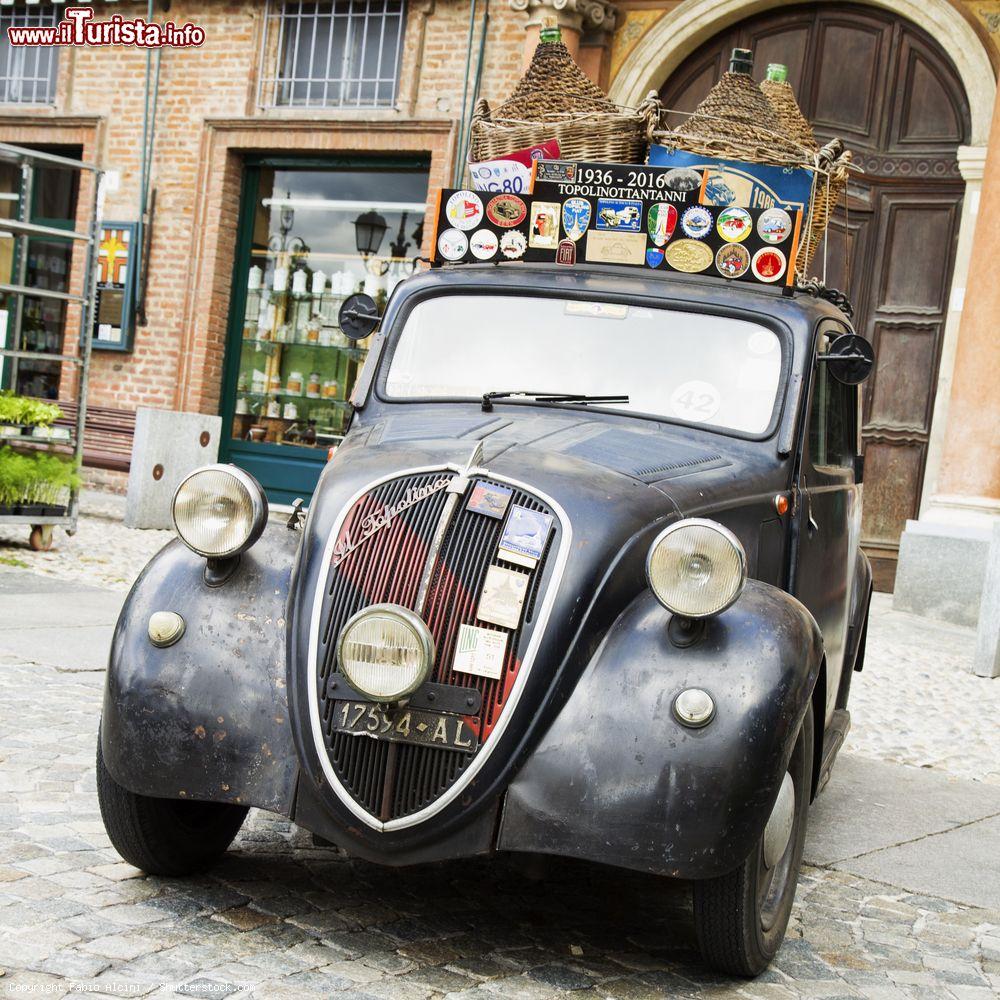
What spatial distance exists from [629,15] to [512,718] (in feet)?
34.9

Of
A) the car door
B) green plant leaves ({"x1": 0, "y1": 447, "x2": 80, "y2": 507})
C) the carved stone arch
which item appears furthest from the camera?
the carved stone arch

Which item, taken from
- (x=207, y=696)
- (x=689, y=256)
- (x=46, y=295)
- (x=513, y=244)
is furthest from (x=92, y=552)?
(x=207, y=696)

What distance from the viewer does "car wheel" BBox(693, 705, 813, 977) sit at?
3139 mm

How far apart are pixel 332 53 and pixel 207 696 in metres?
11.6

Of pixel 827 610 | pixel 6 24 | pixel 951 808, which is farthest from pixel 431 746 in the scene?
pixel 6 24

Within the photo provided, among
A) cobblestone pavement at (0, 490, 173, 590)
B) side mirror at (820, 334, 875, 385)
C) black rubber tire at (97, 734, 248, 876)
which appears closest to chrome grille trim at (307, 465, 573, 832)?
black rubber tire at (97, 734, 248, 876)

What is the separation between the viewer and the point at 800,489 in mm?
4125

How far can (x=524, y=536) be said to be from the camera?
10.4 feet

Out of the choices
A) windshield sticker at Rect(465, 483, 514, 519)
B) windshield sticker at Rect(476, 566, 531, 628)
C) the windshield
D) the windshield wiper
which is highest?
the windshield

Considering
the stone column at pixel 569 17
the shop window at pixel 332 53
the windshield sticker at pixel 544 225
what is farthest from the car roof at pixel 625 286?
the shop window at pixel 332 53

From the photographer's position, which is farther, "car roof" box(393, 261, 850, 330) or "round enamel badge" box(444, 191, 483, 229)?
"round enamel badge" box(444, 191, 483, 229)
